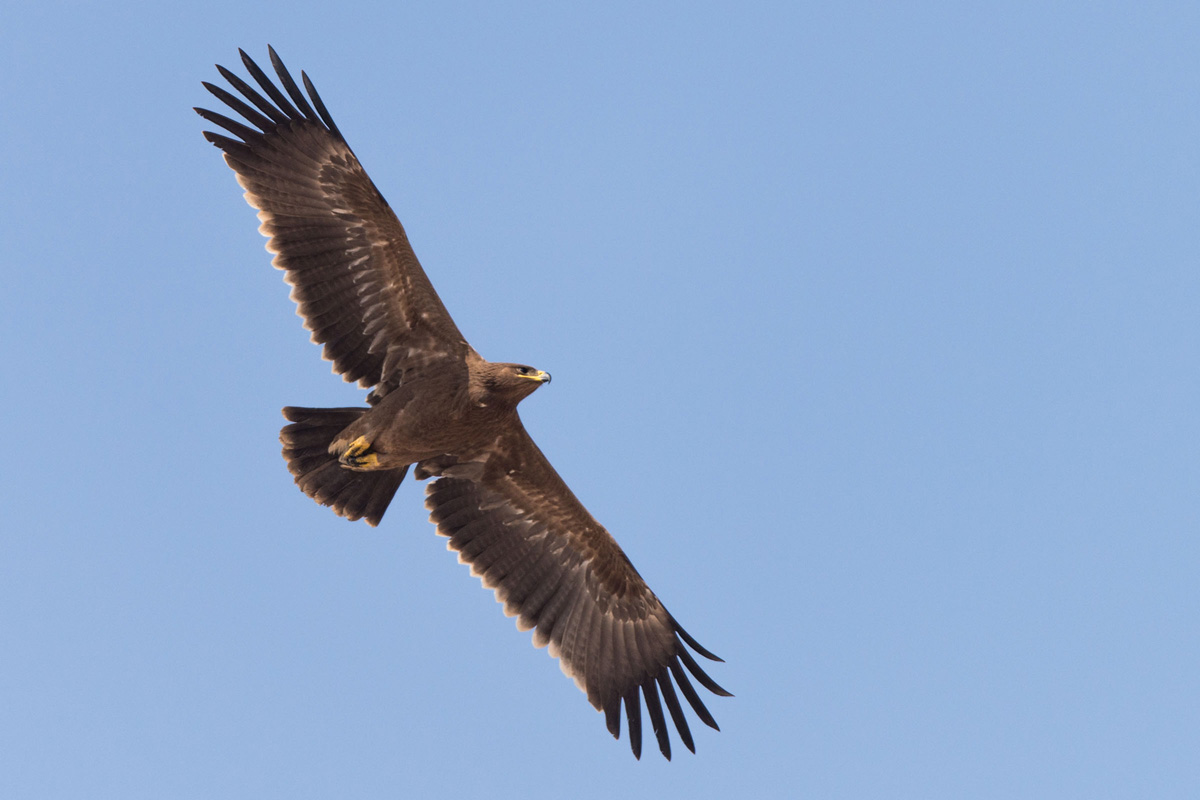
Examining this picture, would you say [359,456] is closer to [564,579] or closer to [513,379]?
[513,379]

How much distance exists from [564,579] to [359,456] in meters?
2.44

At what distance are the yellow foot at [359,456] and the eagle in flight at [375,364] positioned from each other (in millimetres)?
12

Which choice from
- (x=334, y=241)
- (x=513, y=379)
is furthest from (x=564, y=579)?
(x=334, y=241)

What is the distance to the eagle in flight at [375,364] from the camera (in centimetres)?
1070

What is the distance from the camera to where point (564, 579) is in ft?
39.4

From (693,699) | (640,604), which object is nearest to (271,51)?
(640,604)

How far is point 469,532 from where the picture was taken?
11938 mm

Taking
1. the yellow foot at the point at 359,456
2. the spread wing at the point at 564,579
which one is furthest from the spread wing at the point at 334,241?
the spread wing at the point at 564,579

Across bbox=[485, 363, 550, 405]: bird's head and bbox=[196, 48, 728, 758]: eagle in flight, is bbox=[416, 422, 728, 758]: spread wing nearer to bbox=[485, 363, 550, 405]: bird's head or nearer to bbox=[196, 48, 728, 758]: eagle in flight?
bbox=[196, 48, 728, 758]: eagle in flight

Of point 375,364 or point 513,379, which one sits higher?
point 513,379

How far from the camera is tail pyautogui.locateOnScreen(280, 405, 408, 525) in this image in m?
10.9

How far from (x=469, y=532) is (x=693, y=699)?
8.24ft

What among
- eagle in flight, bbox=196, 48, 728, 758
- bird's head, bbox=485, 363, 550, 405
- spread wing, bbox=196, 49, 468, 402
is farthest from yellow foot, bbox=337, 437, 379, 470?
bird's head, bbox=485, 363, 550, 405

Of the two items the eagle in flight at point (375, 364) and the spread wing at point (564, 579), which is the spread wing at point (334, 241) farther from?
the spread wing at point (564, 579)
